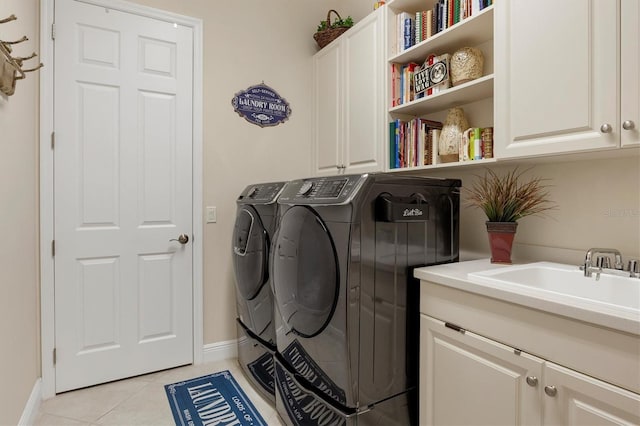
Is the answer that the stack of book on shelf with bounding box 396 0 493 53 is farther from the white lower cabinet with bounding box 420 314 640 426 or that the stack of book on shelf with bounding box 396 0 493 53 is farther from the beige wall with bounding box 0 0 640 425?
the white lower cabinet with bounding box 420 314 640 426

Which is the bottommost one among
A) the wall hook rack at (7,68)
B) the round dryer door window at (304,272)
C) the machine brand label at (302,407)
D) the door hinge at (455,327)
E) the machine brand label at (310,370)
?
the machine brand label at (302,407)

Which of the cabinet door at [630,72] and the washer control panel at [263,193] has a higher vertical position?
the cabinet door at [630,72]

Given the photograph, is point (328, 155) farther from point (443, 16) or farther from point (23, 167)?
point (23, 167)

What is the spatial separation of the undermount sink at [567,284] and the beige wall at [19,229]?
75.7 inches

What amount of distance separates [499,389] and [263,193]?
1580 millimetres

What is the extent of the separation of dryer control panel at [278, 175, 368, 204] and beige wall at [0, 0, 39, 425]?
121 centimetres

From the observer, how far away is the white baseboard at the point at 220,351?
263 cm

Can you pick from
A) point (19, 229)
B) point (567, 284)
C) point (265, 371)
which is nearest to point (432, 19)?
point (567, 284)

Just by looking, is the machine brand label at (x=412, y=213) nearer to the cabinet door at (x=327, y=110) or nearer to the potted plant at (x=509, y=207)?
the potted plant at (x=509, y=207)

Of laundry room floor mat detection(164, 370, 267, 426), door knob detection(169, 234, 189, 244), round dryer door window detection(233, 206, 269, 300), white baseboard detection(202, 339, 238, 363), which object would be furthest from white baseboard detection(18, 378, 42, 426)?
round dryer door window detection(233, 206, 269, 300)

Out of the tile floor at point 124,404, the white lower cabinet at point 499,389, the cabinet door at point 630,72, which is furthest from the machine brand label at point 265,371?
the cabinet door at point 630,72

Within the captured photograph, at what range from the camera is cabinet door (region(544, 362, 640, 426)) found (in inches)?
36.0

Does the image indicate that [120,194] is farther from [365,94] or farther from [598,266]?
[598,266]

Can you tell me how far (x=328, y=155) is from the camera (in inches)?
110
